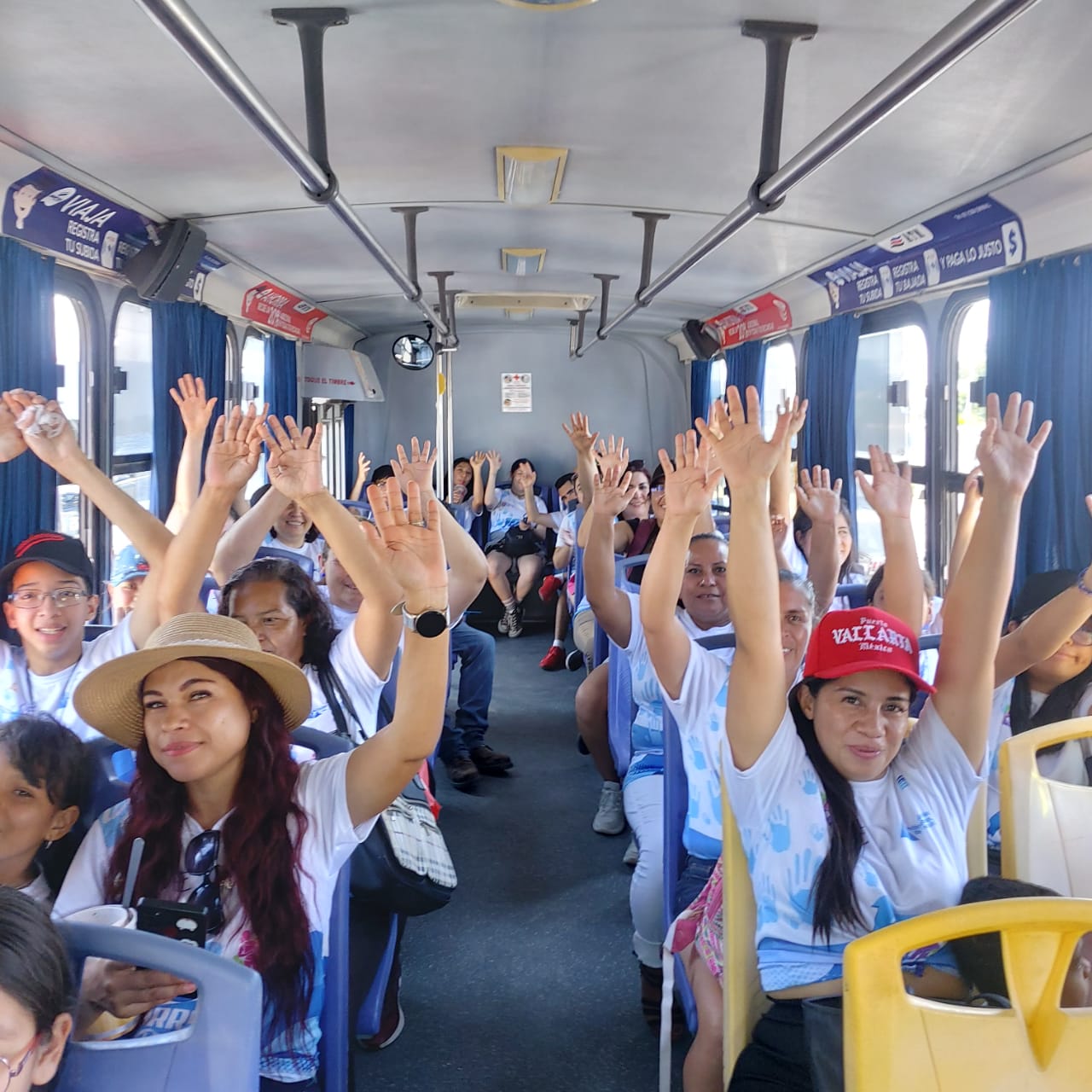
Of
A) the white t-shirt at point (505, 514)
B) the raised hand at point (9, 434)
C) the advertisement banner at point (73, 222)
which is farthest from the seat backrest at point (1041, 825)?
the white t-shirt at point (505, 514)

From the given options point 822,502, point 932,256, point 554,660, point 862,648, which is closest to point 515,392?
point 554,660

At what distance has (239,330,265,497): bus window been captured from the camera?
24.6ft

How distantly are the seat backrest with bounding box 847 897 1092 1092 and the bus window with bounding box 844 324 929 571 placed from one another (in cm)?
416

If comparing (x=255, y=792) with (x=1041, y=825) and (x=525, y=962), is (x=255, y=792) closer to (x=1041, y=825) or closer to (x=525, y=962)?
(x=1041, y=825)

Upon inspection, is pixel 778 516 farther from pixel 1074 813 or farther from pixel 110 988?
pixel 110 988

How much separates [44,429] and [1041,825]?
8.72ft

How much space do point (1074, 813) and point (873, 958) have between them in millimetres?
943

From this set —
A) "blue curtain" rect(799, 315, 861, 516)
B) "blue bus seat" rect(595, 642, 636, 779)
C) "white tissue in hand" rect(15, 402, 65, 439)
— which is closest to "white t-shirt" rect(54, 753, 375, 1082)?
"white tissue in hand" rect(15, 402, 65, 439)

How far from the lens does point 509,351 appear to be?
1123cm

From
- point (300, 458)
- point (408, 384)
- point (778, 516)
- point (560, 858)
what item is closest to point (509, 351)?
point (408, 384)

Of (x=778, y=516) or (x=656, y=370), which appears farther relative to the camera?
(x=656, y=370)

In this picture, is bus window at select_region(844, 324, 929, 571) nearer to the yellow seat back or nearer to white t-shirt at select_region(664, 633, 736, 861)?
white t-shirt at select_region(664, 633, 736, 861)

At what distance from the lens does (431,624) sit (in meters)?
1.80

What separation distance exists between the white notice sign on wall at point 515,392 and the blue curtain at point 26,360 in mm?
7379
